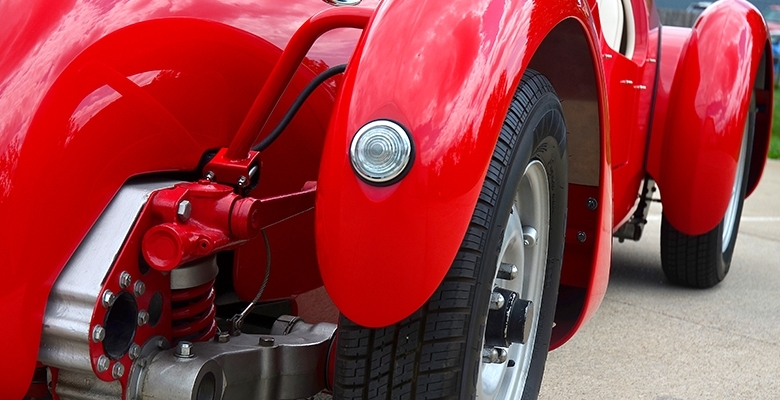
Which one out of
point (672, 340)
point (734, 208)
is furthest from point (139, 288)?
point (734, 208)

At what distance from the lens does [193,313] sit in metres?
1.78

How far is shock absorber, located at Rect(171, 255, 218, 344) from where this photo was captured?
172cm

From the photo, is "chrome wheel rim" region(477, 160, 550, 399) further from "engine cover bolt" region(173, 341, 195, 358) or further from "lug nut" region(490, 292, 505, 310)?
"engine cover bolt" region(173, 341, 195, 358)

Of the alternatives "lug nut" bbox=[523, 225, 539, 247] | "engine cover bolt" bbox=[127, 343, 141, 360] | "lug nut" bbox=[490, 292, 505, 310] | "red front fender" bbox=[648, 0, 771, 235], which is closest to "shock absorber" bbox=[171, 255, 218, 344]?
"engine cover bolt" bbox=[127, 343, 141, 360]

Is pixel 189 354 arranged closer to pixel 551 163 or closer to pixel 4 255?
pixel 4 255

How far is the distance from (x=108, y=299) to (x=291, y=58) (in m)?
0.56

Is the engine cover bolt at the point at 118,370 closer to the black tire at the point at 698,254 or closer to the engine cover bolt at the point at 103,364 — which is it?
the engine cover bolt at the point at 103,364

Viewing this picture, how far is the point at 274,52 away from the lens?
1.94 m

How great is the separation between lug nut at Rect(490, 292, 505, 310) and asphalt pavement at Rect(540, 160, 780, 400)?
0.96 metres

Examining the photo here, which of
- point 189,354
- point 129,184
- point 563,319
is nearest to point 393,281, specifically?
point 189,354

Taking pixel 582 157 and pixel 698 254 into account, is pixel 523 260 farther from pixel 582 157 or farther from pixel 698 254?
pixel 698 254

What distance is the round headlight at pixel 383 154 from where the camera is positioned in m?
1.49

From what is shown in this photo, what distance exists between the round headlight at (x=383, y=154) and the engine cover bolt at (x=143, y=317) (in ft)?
1.59

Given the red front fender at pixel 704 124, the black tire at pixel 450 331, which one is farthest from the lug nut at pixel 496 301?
the red front fender at pixel 704 124
